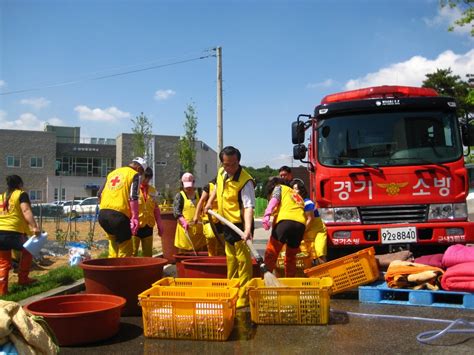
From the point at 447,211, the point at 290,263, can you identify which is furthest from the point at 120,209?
the point at 447,211

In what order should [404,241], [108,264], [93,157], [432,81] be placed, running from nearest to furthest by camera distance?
[108,264] < [404,241] < [432,81] < [93,157]

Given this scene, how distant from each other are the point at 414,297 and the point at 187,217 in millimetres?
4015

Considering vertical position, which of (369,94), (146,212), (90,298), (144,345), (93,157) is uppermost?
(93,157)

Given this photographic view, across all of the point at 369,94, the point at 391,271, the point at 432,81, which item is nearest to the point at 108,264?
the point at 391,271

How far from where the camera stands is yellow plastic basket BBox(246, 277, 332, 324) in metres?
4.88

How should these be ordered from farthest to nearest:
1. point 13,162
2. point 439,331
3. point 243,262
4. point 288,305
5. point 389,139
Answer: point 13,162, point 389,139, point 243,262, point 288,305, point 439,331

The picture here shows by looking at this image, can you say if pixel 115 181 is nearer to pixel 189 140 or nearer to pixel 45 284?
pixel 45 284

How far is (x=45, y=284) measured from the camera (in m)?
6.95

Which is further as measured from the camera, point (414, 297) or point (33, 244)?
point (33, 244)

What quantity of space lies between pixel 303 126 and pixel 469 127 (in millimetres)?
2599

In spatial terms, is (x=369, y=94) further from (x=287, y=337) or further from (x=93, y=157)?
(x=93, y=157)

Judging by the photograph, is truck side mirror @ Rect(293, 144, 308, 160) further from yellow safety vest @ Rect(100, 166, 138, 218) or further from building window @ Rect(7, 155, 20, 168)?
building window @ Rect(7, 155, 20, 168)

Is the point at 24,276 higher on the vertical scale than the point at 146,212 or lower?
lower

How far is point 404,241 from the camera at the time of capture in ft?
23.0
